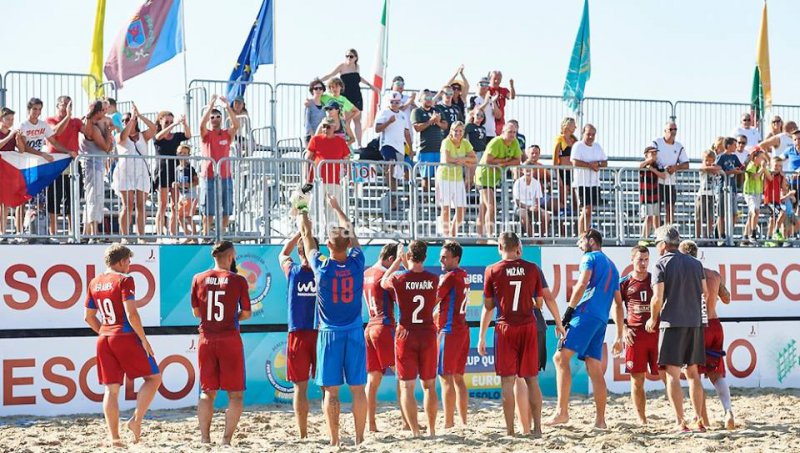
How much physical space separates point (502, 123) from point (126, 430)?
8636mm

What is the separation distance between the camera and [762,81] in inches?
919

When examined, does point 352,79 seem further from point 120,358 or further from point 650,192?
point 120,358

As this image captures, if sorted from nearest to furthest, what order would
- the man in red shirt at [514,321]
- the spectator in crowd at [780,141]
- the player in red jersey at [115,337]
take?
the player in red jersey at [115,337] → the man in red shirt at [514,321] → the spectator in crowd at [780,141]

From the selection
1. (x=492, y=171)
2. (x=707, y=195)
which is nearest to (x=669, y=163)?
(x=707, y=195)

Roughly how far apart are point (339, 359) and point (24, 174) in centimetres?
536

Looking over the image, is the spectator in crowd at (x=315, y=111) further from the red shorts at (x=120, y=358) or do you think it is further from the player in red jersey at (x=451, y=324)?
the red shorts at (x=120, y=358)

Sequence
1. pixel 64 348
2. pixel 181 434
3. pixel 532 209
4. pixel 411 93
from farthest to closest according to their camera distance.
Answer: pixel 411 93 → pixel 532 209 → pixel 64 348 → pixel 181 434

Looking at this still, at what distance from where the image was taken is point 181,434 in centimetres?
1303

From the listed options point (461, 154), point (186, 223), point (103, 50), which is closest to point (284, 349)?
point (186, 223)

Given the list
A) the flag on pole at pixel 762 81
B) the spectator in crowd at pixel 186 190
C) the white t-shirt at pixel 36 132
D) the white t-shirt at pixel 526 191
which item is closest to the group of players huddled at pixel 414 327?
the spectator in crowd at pixel 186 190

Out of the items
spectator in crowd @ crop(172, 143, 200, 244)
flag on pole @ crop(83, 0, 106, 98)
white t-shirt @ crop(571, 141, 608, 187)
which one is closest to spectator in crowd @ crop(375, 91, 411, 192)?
white t-shirt @ crop(571, 141, 608, 187)

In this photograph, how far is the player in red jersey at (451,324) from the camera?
41.2ft

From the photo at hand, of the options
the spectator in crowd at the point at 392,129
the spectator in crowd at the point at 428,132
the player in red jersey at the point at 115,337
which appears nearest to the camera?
the player in red jersey at the point at 115,337

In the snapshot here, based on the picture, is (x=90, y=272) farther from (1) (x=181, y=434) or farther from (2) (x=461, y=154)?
(2) (x=461, y=154)
